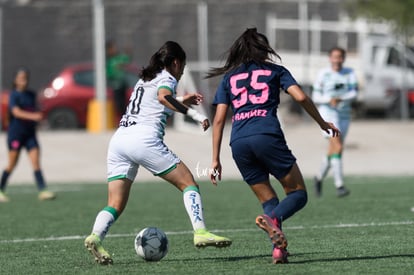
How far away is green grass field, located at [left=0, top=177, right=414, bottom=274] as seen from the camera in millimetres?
8867

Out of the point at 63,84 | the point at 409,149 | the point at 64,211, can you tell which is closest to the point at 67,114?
the point at 63,84

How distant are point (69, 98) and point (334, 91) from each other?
40.6 ft

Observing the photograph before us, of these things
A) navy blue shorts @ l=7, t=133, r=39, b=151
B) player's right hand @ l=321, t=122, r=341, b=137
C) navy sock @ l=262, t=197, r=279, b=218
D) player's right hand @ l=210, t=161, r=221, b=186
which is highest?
player's right hand @ l=321, t=122, r=341, b=137

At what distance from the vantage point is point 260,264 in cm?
891

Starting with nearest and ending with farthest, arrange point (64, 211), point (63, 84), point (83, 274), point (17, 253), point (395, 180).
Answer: point (83, 274), point (17, 253), point (64, 211), point (395, 180), point (63, 84)

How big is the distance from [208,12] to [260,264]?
70.7 ft

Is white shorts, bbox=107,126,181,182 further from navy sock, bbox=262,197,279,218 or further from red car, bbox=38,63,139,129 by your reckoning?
red car, bbox=38,63,139,129

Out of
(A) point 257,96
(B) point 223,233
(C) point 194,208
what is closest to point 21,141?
(B) point 223,233

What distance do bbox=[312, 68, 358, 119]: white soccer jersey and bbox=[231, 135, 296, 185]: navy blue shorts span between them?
752cm

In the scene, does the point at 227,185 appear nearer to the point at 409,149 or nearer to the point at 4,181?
the point at 4,181

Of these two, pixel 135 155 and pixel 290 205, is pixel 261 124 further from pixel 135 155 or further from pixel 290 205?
pixel 135 155

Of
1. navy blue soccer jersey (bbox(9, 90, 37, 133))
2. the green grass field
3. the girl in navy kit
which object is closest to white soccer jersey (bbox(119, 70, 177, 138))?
the girl in navy kit

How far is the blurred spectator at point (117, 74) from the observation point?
26.5 m

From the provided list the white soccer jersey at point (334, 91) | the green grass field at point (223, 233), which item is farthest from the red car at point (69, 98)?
the white soccer jersey at point (334, 91)
